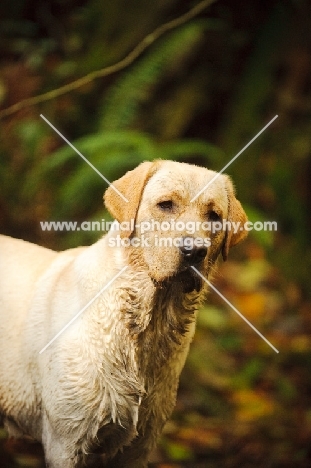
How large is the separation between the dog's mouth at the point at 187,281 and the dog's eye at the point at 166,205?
0.20 m

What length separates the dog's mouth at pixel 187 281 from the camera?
1926 mm

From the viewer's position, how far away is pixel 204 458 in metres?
2.62

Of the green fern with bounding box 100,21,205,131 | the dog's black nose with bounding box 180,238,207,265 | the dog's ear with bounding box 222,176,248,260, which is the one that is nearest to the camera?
the dog's black nose with bounding box 180,238,207,265

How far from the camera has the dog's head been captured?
190 centimetres

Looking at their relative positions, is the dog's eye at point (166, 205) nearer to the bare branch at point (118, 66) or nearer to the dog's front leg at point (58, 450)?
the dog's front leg at point (58, 450)

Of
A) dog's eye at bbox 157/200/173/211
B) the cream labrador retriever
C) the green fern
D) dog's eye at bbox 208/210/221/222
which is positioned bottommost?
the cream labrador retriever

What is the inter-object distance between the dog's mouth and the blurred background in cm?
62

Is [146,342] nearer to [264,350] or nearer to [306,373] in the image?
[264,350]

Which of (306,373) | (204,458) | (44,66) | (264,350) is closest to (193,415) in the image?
(204,458)

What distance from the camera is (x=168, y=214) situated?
6.37 feet

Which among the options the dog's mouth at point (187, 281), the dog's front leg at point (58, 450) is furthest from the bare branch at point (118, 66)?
the dog's front leg at point (58, 450)

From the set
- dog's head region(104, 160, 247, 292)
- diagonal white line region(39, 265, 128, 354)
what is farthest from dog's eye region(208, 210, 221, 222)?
diagonal white line region(39, 265, 128, 354)

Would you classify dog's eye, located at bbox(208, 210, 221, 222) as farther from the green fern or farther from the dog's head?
the green fern

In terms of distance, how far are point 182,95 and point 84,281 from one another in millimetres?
1313
